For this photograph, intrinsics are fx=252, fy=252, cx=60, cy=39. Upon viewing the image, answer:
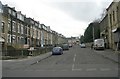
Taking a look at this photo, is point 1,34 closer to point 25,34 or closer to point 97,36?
point 25,34

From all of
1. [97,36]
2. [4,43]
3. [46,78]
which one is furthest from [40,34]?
[46,78]

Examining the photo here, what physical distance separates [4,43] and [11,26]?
6.15 metres

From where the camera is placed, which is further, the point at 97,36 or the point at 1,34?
the point at 97,36

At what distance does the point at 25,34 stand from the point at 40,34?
29243 millimetres

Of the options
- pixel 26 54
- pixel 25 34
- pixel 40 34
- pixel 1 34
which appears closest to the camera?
pixel 26 54

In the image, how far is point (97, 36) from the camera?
326 feet

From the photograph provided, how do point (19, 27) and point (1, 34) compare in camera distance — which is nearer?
point (1, 34)

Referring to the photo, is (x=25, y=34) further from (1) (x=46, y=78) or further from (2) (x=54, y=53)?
(1) (x=46, y=78)

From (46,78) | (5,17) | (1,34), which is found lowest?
(46,78)

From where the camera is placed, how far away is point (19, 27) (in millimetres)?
60062

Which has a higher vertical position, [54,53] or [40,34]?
[40,34]

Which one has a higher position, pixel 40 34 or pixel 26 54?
pixel 40 34

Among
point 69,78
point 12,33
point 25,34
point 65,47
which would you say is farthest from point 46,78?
point 65,47

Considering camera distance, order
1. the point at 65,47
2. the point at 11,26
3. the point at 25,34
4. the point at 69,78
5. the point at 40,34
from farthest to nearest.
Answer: the point at 40,34
the point at 65,47
the point at 25,34
the point at 11,26
the point at 69,78
